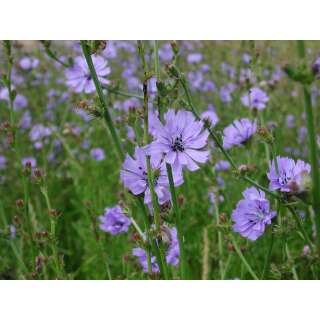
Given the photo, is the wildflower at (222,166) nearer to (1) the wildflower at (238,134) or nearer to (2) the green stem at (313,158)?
(1) the wildflower at (238,134)

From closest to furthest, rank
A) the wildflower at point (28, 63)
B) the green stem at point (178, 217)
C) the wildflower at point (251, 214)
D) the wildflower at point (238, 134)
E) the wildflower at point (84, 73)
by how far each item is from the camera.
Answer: the green stem at point (178, 217)
the wildflower at point (251, 214)
the wildflower at point (84, 73)
the wildflower at point (238, 134)
the wildflower at point (28, 63)

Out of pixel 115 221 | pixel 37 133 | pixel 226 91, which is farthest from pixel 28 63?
pixel 115 221

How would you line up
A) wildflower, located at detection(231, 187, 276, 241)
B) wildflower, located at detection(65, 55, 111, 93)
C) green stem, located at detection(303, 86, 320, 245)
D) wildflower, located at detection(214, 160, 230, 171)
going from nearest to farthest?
1. green stem, located at detection(303, 86, 320, 245)
2. wildflower, located at detection(231, 187, 276, 241)
3. wildflower, located at detection(65, 55, 111, 93)
4. wildflower, located at detection(214, 160, 230, 171)

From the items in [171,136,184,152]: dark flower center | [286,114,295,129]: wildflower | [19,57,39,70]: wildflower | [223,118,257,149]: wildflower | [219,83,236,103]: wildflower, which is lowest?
[171,136,184,152]: dark flower center

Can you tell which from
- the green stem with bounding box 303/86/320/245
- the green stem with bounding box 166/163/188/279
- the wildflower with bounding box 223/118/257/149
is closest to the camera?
the green stem with bounding box 303/86/320/245

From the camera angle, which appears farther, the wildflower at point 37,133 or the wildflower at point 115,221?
the wildflower at point 37,133

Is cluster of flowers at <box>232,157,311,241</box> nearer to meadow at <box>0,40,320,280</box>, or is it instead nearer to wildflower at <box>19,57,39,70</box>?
meadow at <box>0,40,320,280</box>

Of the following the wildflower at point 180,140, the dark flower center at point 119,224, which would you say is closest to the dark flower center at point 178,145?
the wildflower at point 180,140

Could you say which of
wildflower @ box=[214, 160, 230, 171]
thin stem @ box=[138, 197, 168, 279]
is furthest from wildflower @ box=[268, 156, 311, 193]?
wildflower @ box=[214, 160, 230, 171]
